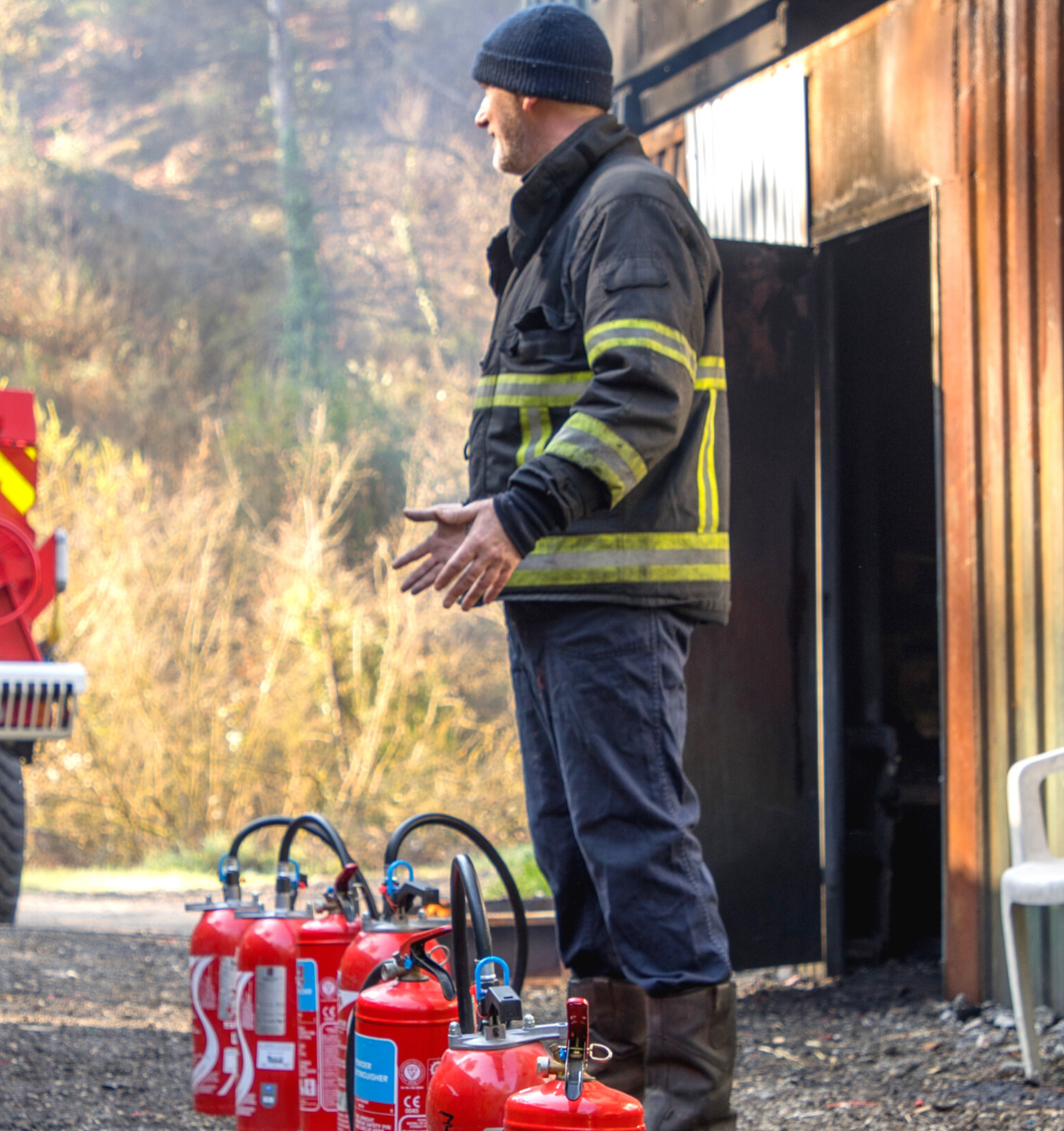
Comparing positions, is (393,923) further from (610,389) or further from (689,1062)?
(610,389)

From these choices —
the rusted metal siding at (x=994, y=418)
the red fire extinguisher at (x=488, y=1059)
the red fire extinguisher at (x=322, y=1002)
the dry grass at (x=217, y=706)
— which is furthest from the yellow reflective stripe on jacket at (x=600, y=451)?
the dry grass at (x=217, y=706)

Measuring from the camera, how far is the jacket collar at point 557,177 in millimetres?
2504

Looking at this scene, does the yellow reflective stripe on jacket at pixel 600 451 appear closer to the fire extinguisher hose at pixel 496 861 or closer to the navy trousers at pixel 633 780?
the navy trousers at pixel 633 780

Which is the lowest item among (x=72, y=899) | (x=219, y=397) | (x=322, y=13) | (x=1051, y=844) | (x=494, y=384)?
(x=72, y=899)

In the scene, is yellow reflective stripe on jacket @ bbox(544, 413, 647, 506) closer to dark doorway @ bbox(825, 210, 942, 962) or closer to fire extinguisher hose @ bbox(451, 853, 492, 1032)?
fire extinguisher hose @ bbox(451, 853, 492, 1032)

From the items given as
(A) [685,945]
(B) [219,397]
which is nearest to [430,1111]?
(A) [685,945]

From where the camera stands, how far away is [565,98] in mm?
2535

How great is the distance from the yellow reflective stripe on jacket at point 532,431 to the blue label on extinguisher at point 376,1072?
1.03 meters

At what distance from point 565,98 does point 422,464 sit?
38.7 ft

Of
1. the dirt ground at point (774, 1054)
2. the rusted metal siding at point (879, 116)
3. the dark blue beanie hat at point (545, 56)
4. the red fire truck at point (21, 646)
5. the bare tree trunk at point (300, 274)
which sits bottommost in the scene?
the dirt ground at point (774, 1054)

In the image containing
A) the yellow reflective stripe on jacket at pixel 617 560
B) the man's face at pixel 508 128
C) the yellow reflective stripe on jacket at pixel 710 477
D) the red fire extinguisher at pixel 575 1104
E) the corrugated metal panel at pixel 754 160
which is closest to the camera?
the red fire extinguisher at pixel 575 1104

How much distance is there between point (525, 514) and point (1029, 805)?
1640 mm

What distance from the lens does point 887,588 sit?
192 inches

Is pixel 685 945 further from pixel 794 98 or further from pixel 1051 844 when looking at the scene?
pixel 794 98
